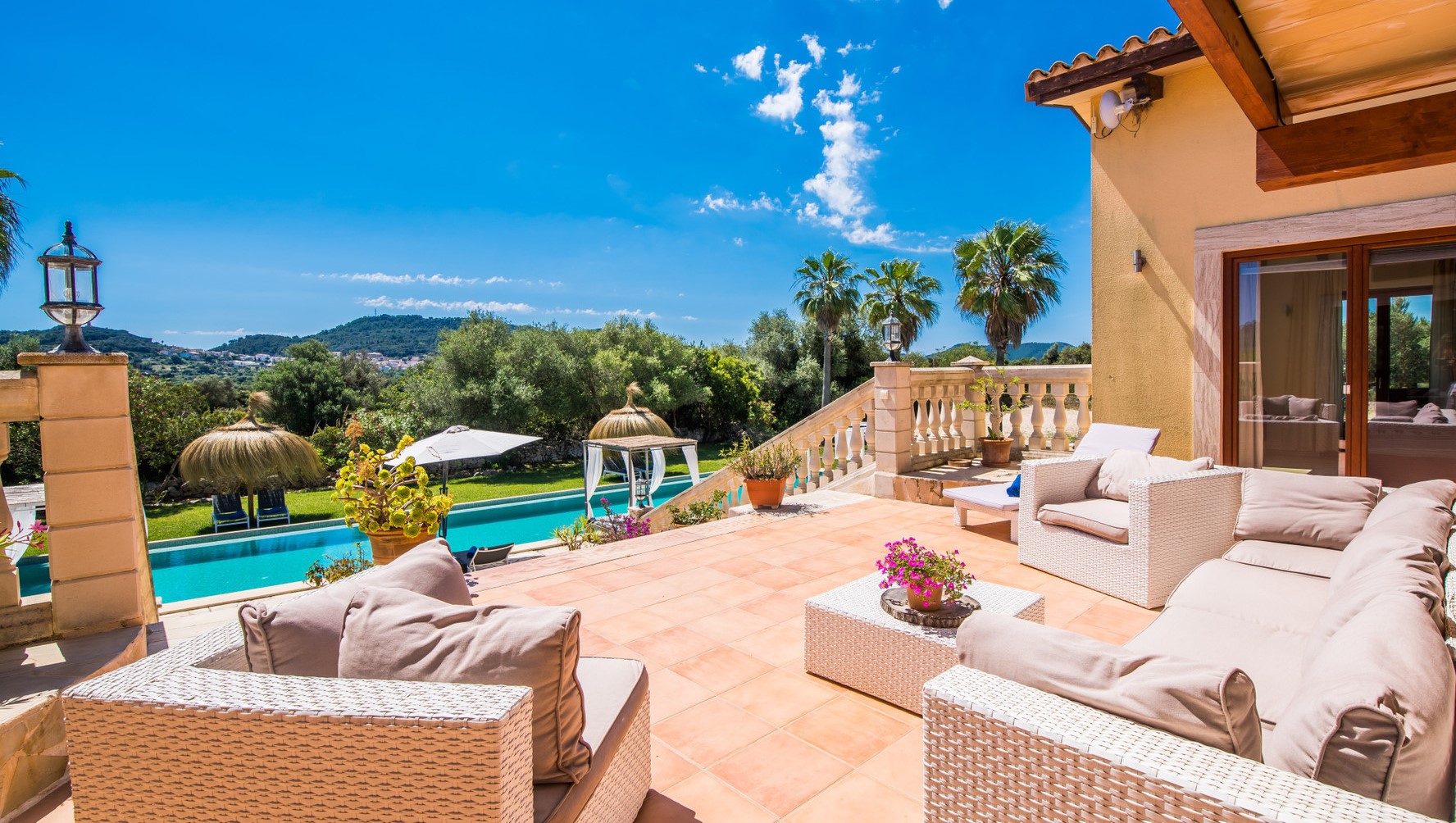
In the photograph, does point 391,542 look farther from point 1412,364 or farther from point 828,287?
point 828,287

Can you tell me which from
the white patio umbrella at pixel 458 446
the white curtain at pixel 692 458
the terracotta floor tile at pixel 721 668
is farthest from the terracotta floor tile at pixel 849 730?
the white curtain at pixel 692 458

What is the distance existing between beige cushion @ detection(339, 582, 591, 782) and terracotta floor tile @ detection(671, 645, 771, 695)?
4.59ft

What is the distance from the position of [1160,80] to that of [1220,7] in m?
4.05

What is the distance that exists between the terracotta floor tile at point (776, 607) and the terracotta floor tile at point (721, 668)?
19.7 inches

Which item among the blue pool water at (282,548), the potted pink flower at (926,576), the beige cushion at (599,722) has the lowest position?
the blue pool water at (282,548)

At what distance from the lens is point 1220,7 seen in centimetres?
233

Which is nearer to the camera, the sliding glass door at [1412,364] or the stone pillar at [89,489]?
the stone pillar at [89,489]

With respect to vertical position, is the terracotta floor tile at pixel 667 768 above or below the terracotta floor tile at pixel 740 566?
below

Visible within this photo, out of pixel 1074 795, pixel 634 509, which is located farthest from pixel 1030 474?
pixel 634 509

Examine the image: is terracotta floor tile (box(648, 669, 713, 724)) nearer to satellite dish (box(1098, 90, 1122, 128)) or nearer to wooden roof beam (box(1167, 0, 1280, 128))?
wooden roof beam (box(1167, 0, 1280, 128))

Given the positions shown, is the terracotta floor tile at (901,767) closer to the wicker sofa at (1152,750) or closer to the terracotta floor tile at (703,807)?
the terracotta floor tile at (703,807)

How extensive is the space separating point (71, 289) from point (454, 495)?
50.9 ft

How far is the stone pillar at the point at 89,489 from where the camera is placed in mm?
2854

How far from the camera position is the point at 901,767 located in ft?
7.39
